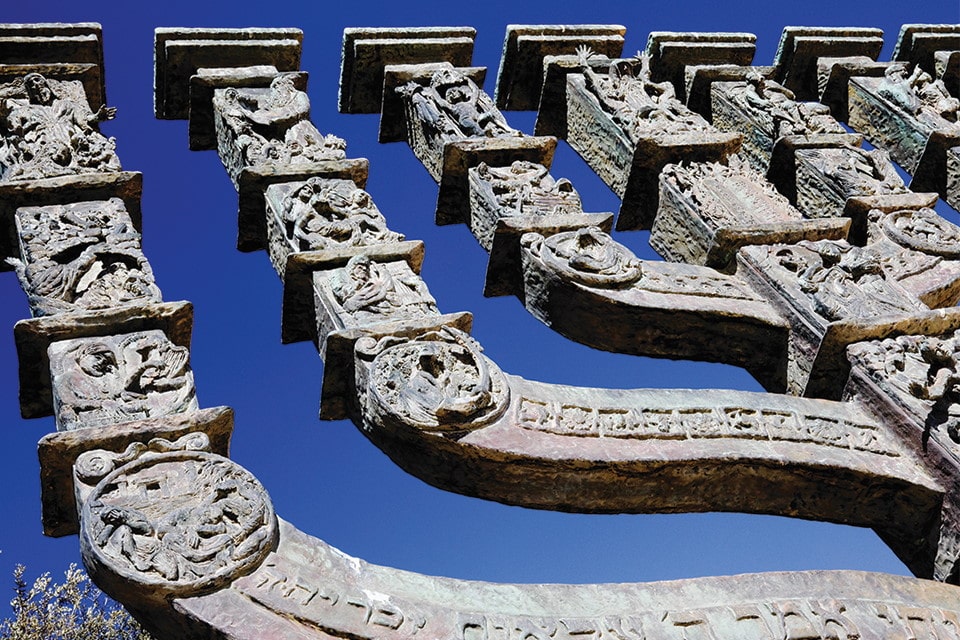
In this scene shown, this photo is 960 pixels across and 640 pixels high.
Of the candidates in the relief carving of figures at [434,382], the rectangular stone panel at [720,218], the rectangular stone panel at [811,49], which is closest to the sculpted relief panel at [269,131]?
the rectangular stone panel at [720,218]

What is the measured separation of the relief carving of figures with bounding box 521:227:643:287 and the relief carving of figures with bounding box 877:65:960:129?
335 cm

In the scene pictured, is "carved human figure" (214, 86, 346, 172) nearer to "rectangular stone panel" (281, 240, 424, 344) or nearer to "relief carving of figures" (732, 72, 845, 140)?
"rectangular stone panel" (281, 240, 424, 344)

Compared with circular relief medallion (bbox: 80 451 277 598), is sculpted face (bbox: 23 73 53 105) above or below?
above

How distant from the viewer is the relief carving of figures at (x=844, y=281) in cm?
644

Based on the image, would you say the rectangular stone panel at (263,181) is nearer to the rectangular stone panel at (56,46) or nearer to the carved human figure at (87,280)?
Answer: the carved human figure at (87,280)

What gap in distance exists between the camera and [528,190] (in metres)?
7.40

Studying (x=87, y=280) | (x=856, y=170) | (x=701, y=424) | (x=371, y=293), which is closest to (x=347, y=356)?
(x=371, y=293)

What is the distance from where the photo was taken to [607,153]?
8.45 meters

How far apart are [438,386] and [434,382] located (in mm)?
37

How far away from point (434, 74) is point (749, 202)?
7.93 ft

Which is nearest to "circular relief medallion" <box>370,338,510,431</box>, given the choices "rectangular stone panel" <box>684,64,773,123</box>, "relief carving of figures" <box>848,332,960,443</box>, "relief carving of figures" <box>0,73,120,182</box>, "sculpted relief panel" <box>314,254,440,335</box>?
"sculpted relief panel" <box>314,254,440,335</box>

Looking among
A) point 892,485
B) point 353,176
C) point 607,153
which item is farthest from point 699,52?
point 892,485

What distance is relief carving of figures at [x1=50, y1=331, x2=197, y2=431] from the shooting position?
211 inches

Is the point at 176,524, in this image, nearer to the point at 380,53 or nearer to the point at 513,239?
the point at 513,239
